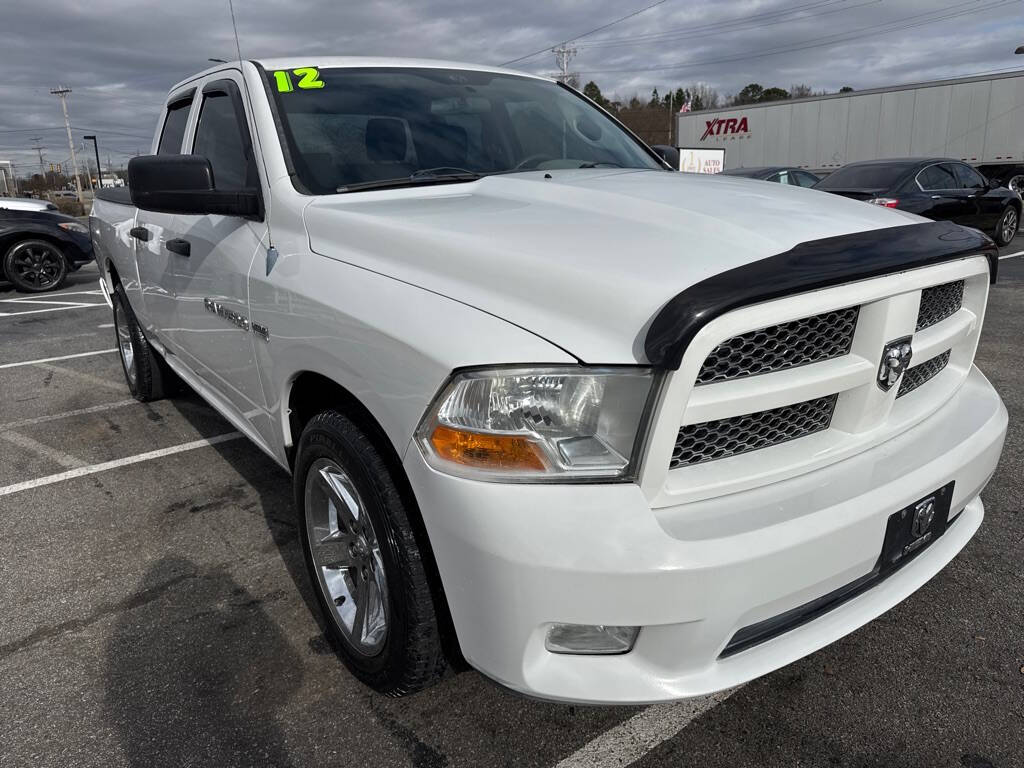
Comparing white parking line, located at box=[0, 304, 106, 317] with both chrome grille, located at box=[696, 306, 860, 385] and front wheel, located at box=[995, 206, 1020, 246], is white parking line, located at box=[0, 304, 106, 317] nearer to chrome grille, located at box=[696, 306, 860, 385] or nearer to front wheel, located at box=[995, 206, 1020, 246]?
chrome grille, located at box=[696, 306, 860, 385]

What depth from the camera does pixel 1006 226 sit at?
13.0m

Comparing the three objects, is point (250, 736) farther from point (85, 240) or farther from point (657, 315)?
point (85, 240)

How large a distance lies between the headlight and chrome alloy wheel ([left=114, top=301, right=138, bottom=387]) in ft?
13.8

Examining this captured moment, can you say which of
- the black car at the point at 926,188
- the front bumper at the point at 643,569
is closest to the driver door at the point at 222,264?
the front bumper at the point at 643,569

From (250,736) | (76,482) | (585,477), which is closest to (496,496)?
(585,477)

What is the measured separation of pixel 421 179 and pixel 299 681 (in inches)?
67.3

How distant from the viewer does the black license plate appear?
1.80 metres

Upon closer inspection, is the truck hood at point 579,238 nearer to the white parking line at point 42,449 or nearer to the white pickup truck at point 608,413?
the white pickup truck at point 608,413

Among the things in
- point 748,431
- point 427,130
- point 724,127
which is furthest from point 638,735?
point 724,127

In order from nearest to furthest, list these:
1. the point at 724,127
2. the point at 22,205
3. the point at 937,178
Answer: the point at 937,178, the point at 22,205, the point at 724,127

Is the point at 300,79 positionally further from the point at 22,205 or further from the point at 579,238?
the point at 22,205

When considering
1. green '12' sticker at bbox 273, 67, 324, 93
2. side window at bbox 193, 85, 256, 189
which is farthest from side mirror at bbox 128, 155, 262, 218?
green '12' sticker at bbox 273, 67, 324, 93

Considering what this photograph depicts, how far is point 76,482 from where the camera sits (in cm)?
392

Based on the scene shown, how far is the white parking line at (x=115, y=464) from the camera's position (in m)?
3.89
